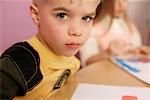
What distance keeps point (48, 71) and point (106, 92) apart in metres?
0.13

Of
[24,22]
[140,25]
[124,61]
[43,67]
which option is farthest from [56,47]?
[140,25]

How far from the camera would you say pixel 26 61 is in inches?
19.4

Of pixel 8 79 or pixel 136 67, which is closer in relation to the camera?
pixel 8 79

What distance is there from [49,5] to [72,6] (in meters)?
0.04

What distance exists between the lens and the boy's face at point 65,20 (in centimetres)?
50

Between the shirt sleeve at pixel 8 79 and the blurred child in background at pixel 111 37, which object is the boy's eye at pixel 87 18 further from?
the blurred child in background at pixel 111 37

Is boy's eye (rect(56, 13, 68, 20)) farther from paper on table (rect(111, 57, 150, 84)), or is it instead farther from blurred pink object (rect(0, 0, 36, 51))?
paper on table (rect(111, 57, 150, 84))

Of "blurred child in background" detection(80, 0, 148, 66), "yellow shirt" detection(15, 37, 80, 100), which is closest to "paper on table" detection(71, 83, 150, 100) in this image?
"yellow shirt" detection(15, 37, 80, 100)

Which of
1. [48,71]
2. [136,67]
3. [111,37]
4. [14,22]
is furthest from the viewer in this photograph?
[111,37]

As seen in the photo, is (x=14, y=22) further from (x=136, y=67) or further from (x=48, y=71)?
(x=136, y=67)

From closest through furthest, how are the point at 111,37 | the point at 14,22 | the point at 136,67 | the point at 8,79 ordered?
the point at 8,79
the point at 14,22
the point at 136,67
the point at 111,37

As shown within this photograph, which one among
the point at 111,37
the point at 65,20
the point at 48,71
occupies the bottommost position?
the point at 111,37

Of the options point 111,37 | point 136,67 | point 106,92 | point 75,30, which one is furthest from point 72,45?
point 111,37

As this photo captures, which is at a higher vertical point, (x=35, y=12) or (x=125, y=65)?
(x=35, y=12)
